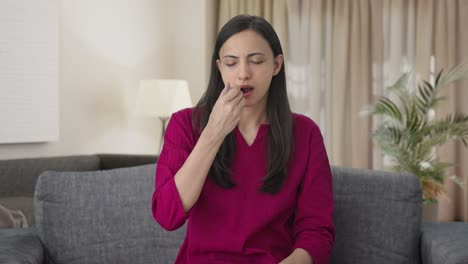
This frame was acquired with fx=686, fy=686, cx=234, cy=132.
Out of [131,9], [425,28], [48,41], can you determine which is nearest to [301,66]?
[425,28]

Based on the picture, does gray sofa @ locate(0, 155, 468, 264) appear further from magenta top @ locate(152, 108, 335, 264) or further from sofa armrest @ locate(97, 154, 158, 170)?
sofa armrest @ locate(97, 154, 158, 170)

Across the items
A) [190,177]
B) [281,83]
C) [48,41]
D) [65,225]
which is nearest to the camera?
[190,177]

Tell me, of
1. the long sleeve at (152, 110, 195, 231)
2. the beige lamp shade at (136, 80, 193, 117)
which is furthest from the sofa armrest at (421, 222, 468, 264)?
the beige lamp shade at (136, 80, 193, 117)

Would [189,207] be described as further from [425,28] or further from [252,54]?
[425,28]

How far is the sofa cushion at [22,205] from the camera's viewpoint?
3170 millimetres

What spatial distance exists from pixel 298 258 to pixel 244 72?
1.61ft

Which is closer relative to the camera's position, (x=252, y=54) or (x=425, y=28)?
(x=252, y=54)

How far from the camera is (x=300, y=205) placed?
71.9 inches

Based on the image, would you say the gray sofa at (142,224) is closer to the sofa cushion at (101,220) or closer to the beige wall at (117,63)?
the sofa cushion at (101,220)

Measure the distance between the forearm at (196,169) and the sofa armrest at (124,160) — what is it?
7.62 ft

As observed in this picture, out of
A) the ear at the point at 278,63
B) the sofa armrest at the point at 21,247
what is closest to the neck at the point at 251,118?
the ear at the point at 278,63

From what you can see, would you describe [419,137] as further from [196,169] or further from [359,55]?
[196,169]

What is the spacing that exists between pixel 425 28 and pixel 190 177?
4.09 metres

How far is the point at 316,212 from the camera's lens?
180 cm
